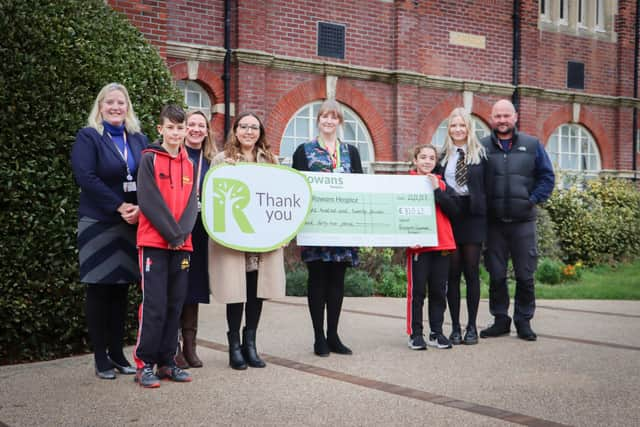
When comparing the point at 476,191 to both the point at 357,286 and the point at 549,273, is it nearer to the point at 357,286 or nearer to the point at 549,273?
the point at 357,286

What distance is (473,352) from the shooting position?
5770 millimetres

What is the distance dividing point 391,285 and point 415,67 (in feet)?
18.8

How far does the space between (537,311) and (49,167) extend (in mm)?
5544

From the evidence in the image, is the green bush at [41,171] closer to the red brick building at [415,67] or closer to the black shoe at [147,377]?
the black shoe at [147,377]

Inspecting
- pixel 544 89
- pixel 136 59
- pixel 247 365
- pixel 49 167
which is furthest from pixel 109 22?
pixel 544 89

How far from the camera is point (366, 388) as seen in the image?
452cm

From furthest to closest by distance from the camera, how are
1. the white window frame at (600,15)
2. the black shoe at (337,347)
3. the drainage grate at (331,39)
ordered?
the white window frame at (600,15), the drainage grate at (331,39), the black shoe at (337,347)

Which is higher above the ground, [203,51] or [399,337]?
[203,51]

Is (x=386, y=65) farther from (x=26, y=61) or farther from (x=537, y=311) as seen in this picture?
(x=26, y=61)

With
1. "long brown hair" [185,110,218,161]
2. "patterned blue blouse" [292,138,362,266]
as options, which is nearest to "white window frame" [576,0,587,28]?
"patterned blue blouse" [292,138,362,266]

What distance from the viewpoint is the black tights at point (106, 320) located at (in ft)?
15.9

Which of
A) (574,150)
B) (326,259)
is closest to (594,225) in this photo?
(574,150)

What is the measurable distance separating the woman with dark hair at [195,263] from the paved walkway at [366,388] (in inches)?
7.5

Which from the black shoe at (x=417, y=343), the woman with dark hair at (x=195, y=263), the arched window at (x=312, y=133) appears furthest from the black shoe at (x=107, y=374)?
the arched window at (x=312, y=133)
